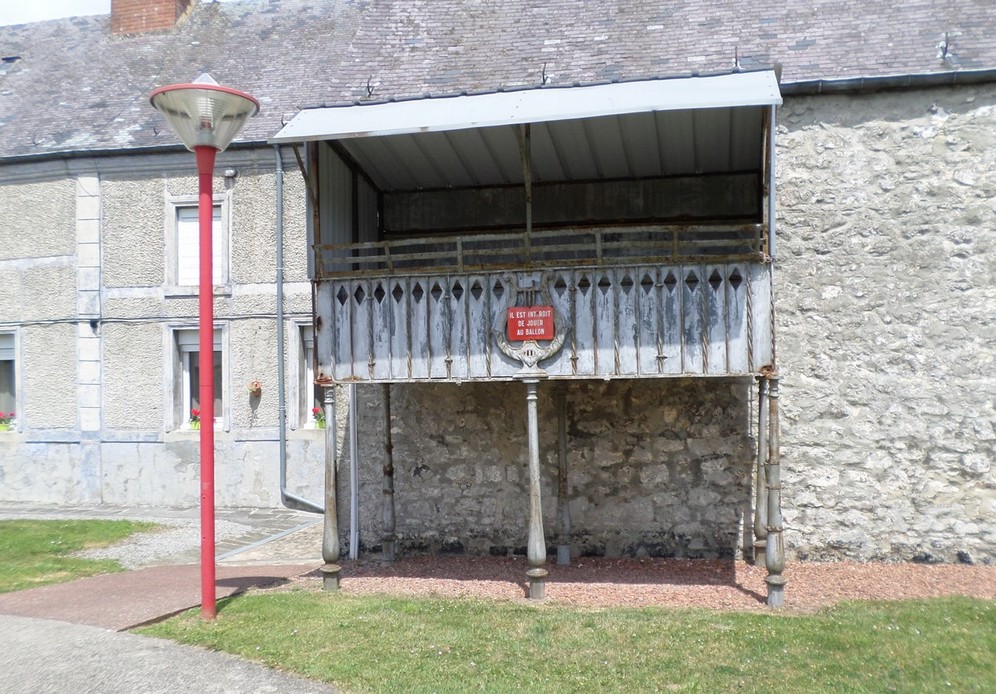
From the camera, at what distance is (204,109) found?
6.71m

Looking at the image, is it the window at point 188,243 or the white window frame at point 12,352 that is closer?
the window at point 188,243

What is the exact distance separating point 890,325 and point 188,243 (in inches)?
399

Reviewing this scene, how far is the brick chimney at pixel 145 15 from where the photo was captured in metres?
16.7

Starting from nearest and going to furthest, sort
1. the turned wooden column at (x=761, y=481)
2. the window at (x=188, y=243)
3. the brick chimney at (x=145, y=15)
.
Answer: the turned wooden column at (x=761, y=481)
the window at (x=188, y=243)
the brick chimney at (x=145, y=15)

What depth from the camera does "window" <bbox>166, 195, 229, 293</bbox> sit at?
1408 centimetres

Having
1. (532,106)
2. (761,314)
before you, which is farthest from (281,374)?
(761,314)

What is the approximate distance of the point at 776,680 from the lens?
17.8 feet

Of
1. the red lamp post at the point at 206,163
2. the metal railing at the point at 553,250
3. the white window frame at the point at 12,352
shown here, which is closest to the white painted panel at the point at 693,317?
the metal railing at the point at 553,250

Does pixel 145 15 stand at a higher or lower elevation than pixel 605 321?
higher

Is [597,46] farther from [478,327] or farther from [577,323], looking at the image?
[478,327]

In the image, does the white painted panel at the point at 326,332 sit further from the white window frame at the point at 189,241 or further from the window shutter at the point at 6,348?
the window shutter at the point at 6,348

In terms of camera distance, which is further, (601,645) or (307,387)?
(307,387)

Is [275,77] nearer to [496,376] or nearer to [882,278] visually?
[496,376]

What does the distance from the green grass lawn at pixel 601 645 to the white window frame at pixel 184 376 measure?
271 inches
